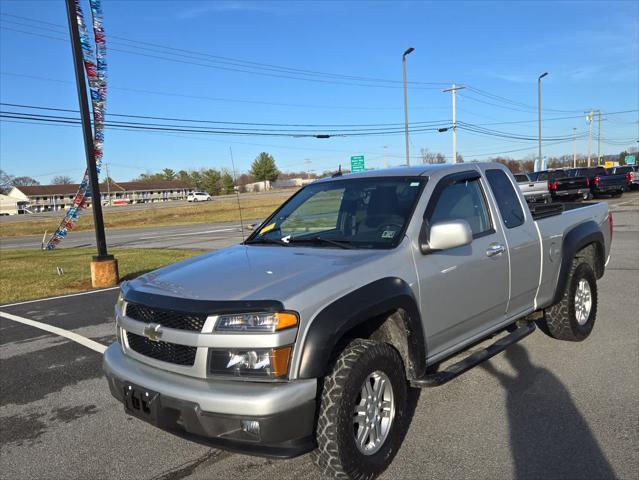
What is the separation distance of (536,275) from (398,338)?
6.36ft

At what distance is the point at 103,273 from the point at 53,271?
143 inches

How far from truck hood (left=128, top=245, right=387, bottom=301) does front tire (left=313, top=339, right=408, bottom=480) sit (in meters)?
0.49

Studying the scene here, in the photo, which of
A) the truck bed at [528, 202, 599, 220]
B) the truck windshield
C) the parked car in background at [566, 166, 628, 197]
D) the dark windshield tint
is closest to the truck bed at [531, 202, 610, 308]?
the truck bed at [528, 202, 599, 220]

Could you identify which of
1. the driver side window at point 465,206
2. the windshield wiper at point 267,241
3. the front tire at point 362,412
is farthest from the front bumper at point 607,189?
the front tire at point 362,412

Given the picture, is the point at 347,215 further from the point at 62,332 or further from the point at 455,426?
the point at 62,332

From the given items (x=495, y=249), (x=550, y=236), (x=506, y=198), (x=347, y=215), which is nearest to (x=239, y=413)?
(x=347, y=215)

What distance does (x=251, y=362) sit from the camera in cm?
263

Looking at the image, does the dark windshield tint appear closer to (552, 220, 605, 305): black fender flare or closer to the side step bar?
(552, 220, 605, 305): black fender flare

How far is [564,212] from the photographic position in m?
5.24

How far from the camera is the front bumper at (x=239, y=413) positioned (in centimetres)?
249

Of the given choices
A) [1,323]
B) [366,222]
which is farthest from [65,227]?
[366,222]

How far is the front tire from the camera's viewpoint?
8.80 ft

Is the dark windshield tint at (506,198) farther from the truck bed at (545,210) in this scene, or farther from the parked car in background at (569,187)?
the parked car in background at (569,187)

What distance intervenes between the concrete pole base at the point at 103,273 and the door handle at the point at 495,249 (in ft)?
27.6
